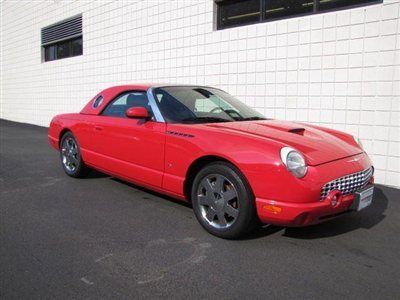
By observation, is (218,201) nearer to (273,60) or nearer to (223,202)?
(223,202)

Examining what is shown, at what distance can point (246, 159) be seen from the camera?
3.69 meters

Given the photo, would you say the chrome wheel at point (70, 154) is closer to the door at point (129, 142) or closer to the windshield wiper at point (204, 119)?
→ the door at point (129, 142)

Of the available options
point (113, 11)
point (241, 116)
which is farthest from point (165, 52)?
point (241, 116)

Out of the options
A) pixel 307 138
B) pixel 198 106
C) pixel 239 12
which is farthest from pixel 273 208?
pixel 239 12

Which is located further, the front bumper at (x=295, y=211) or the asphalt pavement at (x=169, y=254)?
the front bumper at (x=295, y=211)

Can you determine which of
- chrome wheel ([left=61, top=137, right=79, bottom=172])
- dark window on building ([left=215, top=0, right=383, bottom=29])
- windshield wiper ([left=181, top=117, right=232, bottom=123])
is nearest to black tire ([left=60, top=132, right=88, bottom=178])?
chrome wheel ([left=61, top=137, right=79, bottom=172])

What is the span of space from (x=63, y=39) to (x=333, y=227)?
1294 centimetres

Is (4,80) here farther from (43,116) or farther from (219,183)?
(219,183)

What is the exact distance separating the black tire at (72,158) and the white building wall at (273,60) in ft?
11.1

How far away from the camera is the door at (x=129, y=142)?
462cm

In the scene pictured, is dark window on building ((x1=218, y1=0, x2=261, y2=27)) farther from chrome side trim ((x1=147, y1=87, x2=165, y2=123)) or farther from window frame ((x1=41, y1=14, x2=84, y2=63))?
window frame ((x1=41, y1=14, x2=84, y2=63))

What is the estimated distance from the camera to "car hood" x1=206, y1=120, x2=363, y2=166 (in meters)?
3.78

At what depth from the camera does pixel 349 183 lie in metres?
3.80

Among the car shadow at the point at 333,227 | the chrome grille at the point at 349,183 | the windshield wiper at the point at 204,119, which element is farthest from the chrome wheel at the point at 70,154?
the chrome grille at the point at 349,183
